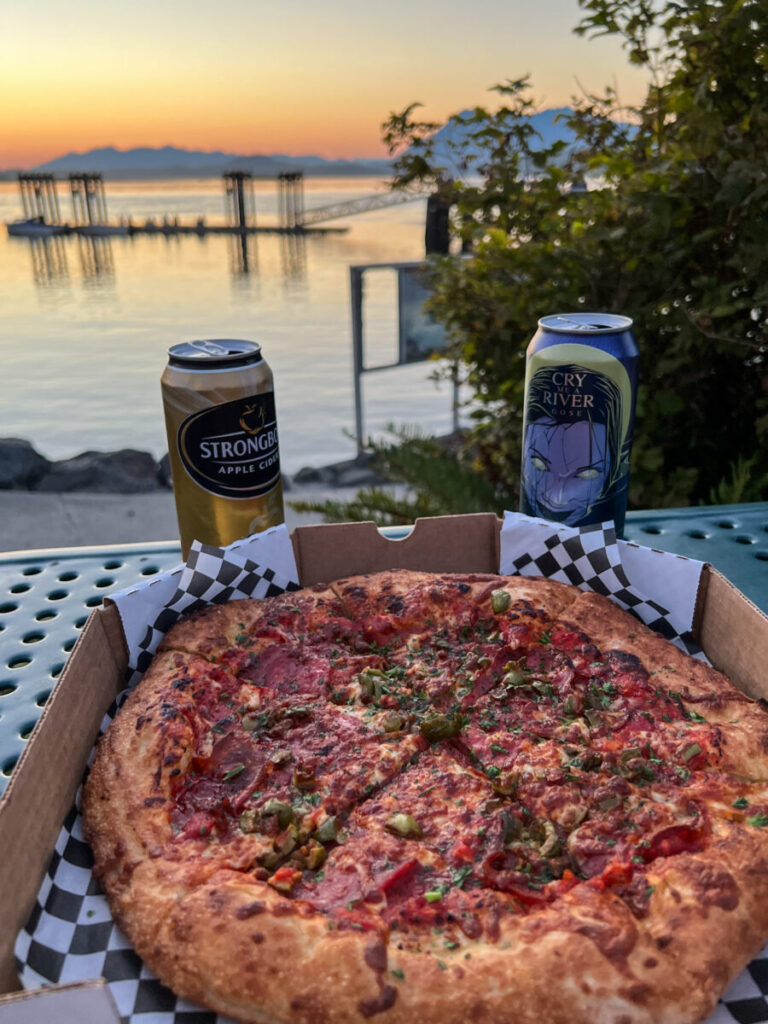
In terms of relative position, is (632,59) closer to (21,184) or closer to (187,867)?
(187,867)

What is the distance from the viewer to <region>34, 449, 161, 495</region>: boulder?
39.8ft

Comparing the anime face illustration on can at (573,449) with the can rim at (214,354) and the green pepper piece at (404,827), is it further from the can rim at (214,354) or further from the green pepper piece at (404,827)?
the green pepper piece at (404,827)

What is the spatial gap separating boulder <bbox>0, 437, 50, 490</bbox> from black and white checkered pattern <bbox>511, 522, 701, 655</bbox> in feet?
35.8

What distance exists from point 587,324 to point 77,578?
209cm

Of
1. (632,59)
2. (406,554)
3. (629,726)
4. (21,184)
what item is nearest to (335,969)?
(629,726)

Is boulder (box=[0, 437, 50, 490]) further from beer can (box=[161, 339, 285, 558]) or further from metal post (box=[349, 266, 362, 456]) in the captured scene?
beer can (box=[161, 339, 285, 558])

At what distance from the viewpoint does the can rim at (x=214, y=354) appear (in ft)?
8.84

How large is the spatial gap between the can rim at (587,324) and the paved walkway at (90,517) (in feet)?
22.0

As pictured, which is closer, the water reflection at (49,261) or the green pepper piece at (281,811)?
the green pepper piece at (281,811)

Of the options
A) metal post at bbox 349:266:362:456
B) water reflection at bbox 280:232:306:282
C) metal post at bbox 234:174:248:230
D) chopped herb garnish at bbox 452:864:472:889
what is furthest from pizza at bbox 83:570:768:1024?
metal post at bbox 234:174:248:230

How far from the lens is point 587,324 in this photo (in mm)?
2916

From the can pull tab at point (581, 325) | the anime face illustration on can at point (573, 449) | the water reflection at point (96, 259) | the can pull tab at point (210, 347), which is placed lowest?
the water reflection at point (96, 259)

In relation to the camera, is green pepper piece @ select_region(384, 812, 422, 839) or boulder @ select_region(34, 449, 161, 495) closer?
green pepper piece @ select_region(384, 812, 422, 839)

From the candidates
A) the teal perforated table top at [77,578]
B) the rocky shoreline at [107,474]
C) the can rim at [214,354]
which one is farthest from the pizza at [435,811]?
the rocky shoreline at [107,474]
